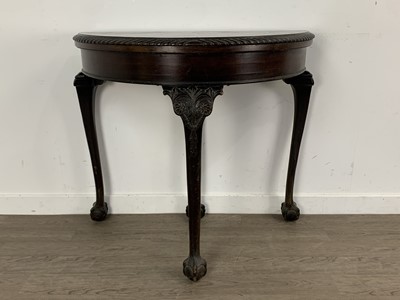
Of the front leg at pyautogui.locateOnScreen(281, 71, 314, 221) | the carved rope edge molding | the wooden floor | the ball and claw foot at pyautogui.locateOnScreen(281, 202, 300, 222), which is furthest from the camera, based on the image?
the ball and claw foot at pyautogui.locateOnScreen(281, 202, 300, 222)

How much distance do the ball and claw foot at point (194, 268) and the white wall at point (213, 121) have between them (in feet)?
1.50

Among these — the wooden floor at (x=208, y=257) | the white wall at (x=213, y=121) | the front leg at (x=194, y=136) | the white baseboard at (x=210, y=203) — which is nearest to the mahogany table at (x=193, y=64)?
the front leg at (x=194, y=136)

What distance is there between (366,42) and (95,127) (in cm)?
107

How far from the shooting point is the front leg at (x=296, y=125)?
4.80 feet

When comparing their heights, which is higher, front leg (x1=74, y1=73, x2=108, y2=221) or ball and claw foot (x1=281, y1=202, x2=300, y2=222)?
front leg (x1=74, y1=73, x2=108, y2=221)

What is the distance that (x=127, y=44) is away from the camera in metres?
1.08

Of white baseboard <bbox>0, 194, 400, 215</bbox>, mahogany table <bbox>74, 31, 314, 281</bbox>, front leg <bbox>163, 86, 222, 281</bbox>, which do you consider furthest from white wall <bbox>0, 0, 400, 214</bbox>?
front leg <bbox>163, 86, 222, 281</bbox>

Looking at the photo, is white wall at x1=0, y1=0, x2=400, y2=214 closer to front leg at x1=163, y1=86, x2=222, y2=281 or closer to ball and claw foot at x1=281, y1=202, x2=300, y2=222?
ball and claw foot at x1=281, y1=202, x2=300, y2=222

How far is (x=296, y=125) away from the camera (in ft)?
5.06

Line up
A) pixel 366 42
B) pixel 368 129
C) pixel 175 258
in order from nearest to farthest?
pixel 175 258 < pixel 366 42 < pixel 368 129

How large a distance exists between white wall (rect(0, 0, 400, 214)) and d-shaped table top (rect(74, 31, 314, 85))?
41 centimetres

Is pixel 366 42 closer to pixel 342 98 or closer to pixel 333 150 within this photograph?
pixel 342 98

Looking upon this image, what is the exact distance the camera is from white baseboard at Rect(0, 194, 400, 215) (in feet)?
5.65

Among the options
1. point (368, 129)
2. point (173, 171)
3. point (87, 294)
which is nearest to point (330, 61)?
point (368, 129)
